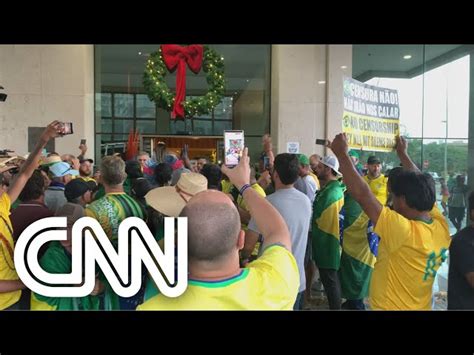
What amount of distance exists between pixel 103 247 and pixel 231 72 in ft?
40.1

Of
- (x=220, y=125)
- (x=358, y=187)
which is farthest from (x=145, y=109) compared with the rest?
(x=358, y=187)

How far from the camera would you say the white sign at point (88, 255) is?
240 centimetres

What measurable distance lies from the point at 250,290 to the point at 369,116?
3.00m

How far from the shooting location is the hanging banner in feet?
13.8

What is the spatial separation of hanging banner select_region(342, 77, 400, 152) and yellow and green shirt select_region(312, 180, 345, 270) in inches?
28.8

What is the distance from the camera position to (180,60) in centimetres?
1141

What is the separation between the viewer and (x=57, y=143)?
11344 millimetres

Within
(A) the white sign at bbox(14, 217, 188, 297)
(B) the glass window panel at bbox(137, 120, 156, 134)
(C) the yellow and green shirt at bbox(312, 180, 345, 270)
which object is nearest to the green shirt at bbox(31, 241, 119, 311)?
(A) the white sign at bbox(14, 217, 188, 297)

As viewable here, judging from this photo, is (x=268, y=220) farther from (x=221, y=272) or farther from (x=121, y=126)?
(x=121, y=126)

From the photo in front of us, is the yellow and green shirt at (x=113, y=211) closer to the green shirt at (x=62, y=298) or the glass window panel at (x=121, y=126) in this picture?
the green shirt at (x=62, y=298)

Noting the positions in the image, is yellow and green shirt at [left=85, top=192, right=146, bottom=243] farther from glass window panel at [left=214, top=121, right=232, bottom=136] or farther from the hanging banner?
glass window panel at [left=214, top=121, right=232, bottom=136]

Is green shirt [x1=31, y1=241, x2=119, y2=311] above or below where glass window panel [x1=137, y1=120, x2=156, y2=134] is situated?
below
